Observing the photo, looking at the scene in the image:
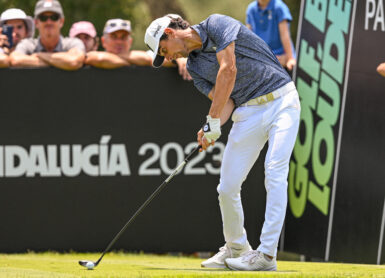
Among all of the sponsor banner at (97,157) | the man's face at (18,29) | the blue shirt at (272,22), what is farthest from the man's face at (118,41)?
the blue shirt at (272,22)

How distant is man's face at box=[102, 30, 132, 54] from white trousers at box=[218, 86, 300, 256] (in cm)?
309

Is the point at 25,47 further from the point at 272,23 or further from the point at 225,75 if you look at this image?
the point at 225,75

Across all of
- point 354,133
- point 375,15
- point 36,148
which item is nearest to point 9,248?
point 36,148

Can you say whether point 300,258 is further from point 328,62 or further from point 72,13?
point 72,13

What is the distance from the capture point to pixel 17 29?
993cm

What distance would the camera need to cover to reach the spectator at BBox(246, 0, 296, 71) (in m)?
9.48

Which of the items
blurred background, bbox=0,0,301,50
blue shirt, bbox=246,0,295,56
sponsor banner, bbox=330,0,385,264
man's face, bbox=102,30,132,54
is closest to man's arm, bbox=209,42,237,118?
sponsor banner, bbox=330,0,385,264

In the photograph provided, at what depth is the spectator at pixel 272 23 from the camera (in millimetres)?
9484

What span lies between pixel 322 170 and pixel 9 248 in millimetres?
3112

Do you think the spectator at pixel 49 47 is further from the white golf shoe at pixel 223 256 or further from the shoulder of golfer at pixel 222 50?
the white golf shoe at pixel 223 256

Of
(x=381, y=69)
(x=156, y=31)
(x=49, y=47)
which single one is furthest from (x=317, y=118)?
(x=49, y=47)

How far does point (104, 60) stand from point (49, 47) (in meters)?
0.76

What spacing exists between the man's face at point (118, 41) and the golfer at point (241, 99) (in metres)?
2.86

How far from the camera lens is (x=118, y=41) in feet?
32.0
